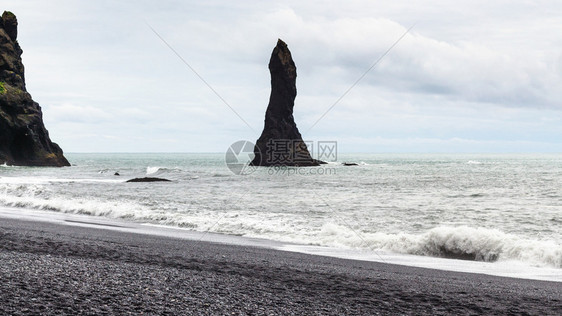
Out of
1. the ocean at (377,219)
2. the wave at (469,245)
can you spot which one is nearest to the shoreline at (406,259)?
the ocean at (377,219)

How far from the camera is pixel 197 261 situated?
867 cm

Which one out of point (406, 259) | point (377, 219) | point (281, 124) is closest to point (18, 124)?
point (281, 124)

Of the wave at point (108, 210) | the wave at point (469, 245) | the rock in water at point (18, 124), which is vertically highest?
the rock in water at point (18, 124)

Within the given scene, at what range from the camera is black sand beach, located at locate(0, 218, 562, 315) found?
17.4 ft

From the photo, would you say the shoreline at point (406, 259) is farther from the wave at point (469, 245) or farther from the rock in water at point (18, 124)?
the rock in water at point (18, 124)

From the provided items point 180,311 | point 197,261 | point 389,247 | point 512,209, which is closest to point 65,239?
point 197,261

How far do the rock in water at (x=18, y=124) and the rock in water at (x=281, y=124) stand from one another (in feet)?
136

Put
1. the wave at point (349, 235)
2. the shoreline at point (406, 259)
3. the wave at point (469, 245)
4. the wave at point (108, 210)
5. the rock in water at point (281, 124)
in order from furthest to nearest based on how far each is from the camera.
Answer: the rock in water at point (281, 124)
the wave at point (108, 210)
the wave at point (349, 235)
the wave at point (469, 245)
the shoreline at point (406, 259)

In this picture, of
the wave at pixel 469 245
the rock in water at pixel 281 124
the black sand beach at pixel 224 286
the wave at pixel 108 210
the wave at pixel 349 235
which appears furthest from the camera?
the rock in water at pixel 281 124

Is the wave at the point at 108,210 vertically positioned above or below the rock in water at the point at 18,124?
below

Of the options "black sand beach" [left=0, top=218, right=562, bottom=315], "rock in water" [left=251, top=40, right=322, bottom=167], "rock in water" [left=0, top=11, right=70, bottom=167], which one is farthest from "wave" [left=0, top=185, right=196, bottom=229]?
"rock in water" [left=251, top=40, right=322, bottom=167]

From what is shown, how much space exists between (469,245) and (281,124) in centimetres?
8592

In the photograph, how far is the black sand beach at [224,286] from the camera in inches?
209

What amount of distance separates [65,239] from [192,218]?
8317 mm
